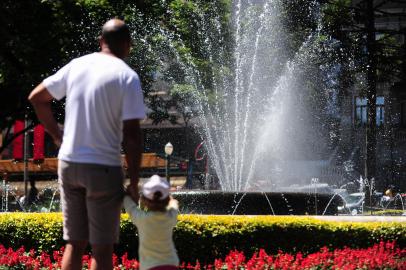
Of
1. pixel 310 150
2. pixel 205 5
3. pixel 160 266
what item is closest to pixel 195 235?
pixel 160 266

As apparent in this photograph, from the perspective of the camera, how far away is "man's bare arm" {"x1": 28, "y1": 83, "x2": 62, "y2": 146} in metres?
4.09

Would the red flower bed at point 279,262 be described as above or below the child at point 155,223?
below

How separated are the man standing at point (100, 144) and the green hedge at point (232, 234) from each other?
4.13 m

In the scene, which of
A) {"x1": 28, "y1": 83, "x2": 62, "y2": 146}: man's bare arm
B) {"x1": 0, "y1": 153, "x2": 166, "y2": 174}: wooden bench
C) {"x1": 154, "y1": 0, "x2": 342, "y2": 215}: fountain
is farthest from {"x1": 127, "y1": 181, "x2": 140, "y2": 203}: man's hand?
{"x1": 0, "y1": 153, "x2": 166, "y2": 174}: wooden bench

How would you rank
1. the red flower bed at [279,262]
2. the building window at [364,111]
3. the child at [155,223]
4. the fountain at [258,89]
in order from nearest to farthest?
the child at [155,223], the red flower bed at [279,262], the fountain at [258,89], the building window at [364,111]

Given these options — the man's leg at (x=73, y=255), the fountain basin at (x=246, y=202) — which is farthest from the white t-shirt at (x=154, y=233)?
the fountain basin at (x=246, y=202)

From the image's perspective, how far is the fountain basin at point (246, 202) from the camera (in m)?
11.5

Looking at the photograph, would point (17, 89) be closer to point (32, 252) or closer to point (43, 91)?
point (32, 252)

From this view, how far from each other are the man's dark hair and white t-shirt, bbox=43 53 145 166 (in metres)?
0.13

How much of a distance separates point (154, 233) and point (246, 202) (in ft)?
25.3

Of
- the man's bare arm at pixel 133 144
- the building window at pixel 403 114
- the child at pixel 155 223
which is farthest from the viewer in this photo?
the building window at pixel 403 114

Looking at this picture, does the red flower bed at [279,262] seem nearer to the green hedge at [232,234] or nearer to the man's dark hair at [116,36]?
the green hedge at [232,234]

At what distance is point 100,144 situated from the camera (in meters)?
3.83

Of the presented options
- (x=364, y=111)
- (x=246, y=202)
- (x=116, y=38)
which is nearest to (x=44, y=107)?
(x=116, y=38)
